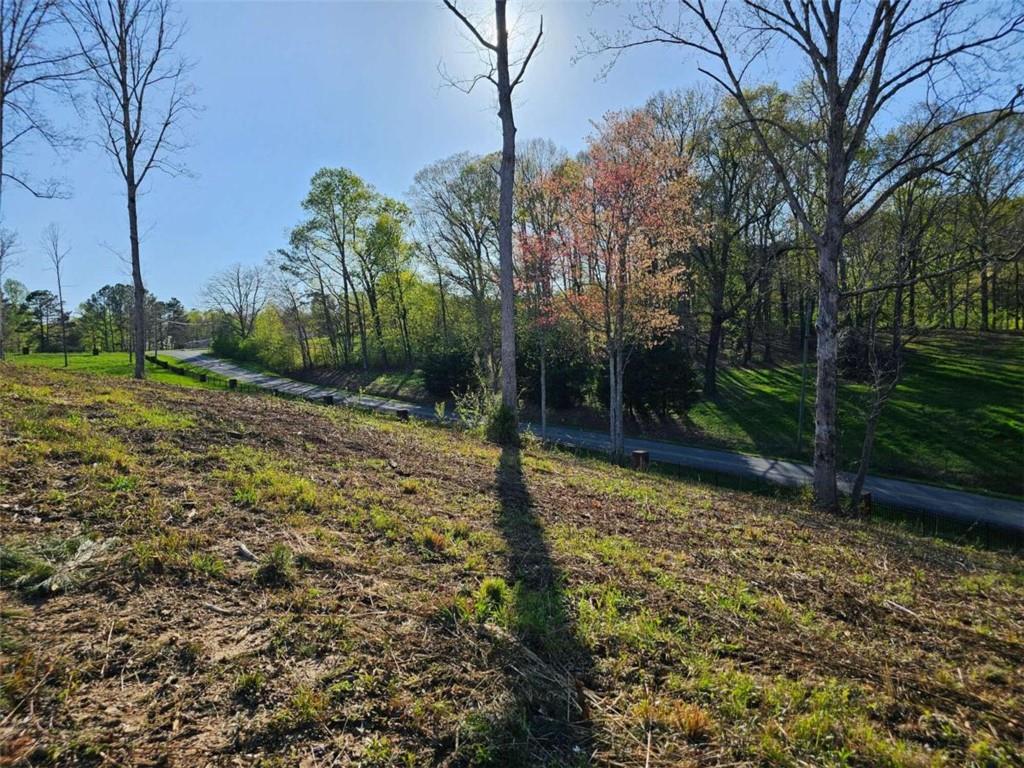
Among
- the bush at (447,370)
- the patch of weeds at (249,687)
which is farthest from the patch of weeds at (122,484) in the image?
the bush at (447,370)

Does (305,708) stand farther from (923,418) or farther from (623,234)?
(923,418)

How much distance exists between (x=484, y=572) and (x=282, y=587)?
1.24 meters

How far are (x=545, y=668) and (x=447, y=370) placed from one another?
28524 millimetres

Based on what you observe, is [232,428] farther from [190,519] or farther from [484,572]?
[484,572]

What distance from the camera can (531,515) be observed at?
4840 mm

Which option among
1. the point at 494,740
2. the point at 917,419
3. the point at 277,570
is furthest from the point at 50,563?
the point at 917,419

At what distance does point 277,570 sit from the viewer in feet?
9.69

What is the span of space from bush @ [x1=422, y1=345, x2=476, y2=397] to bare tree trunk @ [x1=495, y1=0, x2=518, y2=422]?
19533mm

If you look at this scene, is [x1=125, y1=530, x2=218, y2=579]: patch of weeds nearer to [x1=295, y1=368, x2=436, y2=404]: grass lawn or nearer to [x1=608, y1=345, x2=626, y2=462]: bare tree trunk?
[x1=608, y1=345, x2=626, y2=462]: bare tree trunk

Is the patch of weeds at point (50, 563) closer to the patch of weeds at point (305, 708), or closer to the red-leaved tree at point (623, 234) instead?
the patch of weeds at point (305, 708)

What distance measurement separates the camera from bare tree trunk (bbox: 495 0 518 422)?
967 centimetres

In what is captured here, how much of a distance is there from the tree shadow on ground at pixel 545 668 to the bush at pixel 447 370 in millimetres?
25844

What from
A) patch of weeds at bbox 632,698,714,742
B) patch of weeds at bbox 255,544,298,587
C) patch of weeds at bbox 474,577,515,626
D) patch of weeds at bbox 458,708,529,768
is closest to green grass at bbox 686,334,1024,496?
patch of weeds at bbox 474,577,515,626

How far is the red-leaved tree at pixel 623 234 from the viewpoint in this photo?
563 inches
